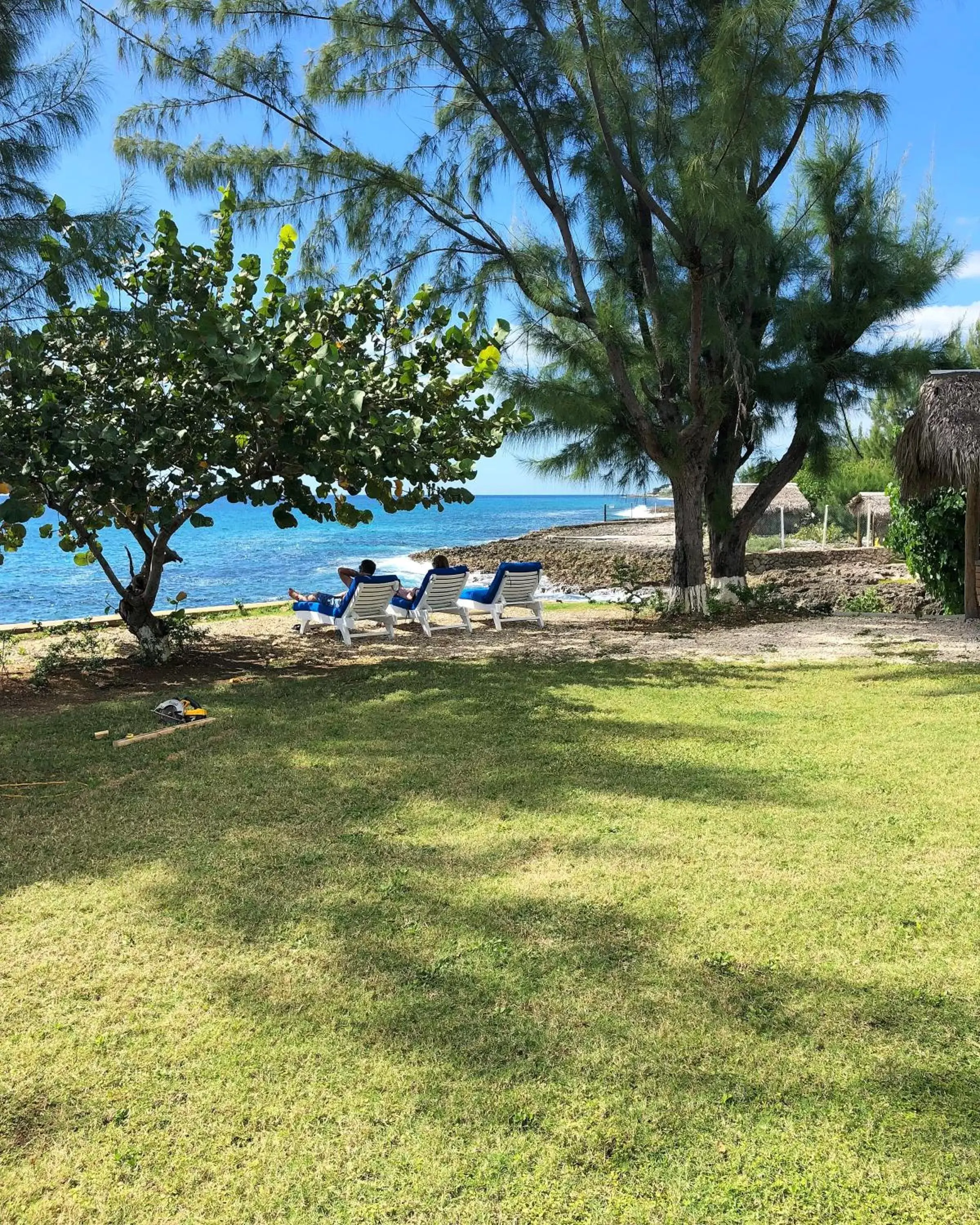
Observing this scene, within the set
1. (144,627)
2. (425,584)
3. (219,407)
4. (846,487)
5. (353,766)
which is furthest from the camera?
(846,487)

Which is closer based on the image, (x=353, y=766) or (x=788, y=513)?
(x=353, y=766)

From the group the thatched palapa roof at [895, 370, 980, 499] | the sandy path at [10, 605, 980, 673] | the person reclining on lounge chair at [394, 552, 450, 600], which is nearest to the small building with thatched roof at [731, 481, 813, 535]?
the thatched palapa roof at [895, 370, 980, 499]

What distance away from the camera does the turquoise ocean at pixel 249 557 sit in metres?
26.5

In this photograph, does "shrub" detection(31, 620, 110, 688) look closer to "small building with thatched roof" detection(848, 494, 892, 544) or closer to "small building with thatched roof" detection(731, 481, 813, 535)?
"small building with thatched roof" detection(848, 494, 892, 544)

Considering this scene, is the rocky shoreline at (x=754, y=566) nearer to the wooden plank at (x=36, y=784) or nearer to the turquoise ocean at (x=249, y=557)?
the turquoise ocean at (x=249, y=557)

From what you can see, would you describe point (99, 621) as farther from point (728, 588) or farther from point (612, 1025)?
point (612, 1025)

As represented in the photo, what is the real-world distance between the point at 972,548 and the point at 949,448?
135cm

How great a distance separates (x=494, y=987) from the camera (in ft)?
9.24

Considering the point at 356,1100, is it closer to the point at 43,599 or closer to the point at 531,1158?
the point at 531,1158

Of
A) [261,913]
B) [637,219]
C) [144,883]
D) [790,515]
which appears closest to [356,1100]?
[261,913]

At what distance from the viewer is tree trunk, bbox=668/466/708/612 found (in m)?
11.5

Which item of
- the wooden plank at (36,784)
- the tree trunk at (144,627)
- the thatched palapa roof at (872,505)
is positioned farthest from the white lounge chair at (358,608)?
the thatched palapa roof at (872,505)

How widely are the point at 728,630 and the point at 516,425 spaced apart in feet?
11.6

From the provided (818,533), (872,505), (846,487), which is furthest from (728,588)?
(818,533)
